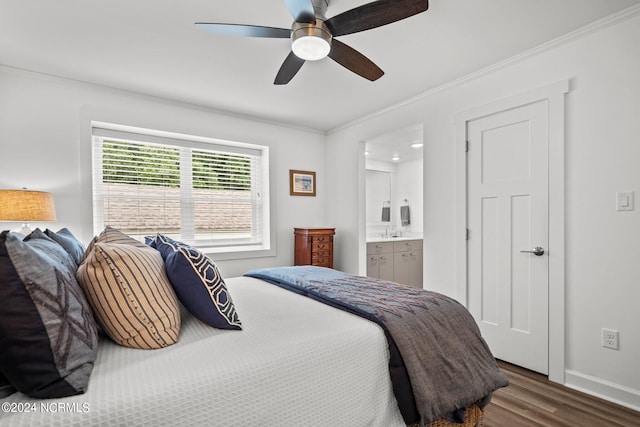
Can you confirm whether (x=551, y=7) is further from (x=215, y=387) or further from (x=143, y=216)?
(x=143, y=216)

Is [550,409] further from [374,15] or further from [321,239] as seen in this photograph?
[321,239]

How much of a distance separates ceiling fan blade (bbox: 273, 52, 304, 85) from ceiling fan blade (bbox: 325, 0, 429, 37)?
0.36 m

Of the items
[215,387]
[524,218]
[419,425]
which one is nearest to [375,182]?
[524,218]

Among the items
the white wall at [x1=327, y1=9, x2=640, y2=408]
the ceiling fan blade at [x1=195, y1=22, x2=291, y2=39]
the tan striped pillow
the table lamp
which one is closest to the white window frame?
the table lamp

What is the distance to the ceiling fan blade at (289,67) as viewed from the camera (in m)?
2.17

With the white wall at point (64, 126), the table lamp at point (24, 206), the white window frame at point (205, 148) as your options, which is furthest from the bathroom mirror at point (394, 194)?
the table lamp at point (24, 206)

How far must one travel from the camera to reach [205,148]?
395cm

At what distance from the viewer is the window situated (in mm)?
3384

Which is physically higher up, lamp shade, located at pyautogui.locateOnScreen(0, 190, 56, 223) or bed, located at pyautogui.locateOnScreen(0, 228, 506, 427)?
lamp shade, located at pyautogui.locateOnScreen(0, 190, 56, 223)

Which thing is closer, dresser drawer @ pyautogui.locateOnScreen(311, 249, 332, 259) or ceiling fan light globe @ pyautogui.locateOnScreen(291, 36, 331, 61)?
ceiling fan light globe @ pyautogui.locateOnScreen(291, 36, 331, 61)

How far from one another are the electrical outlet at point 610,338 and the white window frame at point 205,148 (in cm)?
333

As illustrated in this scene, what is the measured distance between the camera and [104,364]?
1.01 metres

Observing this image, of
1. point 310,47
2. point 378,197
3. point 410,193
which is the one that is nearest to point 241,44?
point 310,47

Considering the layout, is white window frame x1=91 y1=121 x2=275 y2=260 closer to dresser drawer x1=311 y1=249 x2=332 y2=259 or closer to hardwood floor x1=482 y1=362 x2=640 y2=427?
dresser drawer x1=311 y1=249 x2=332 y2=259
